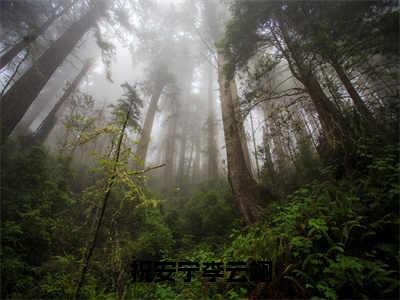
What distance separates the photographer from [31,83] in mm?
5812

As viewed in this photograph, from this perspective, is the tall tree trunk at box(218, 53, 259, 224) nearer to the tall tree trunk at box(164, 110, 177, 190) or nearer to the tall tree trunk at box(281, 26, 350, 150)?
the tall tree trunk at box(281, 26, 350, 150)

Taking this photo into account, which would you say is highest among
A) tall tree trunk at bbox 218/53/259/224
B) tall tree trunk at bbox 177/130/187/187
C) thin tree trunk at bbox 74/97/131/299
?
tall tree trunk at bbox 177/130/187/187

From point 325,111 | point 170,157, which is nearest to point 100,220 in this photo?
point 325,111

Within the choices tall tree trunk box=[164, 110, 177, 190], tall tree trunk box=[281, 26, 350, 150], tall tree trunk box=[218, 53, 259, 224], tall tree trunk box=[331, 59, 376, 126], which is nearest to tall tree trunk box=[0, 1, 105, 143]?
tall tree trunk box=[218, 53, 259, 224]

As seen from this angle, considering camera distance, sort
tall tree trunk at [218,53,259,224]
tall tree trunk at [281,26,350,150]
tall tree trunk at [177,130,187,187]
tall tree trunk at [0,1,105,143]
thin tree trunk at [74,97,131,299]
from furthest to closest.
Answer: tall tree trunk at [177,130,187,187], tall tree trunk at [0,1,105,143], tall tree trunk at [218,53,259,224], tall tree trunk at [281,26,350,150], thin tree trunk at [74,97,131,299]

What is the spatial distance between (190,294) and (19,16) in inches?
363

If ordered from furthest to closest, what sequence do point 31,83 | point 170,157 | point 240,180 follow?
point 170,157 → point 31,83 → point 240,180

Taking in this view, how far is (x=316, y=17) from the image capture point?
435 cm

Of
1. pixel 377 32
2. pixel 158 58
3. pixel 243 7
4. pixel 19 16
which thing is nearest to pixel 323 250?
pixel 377 32

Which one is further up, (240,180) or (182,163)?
(182,163)

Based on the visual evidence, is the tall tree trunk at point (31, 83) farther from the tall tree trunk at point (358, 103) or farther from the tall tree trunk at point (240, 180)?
the tall tree trunk at point (358, 103)

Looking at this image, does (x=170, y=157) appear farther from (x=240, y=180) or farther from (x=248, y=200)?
(x=248, y=200)

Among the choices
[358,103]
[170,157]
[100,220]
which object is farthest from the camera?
[170,157]

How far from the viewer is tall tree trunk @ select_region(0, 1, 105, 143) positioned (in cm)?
512
